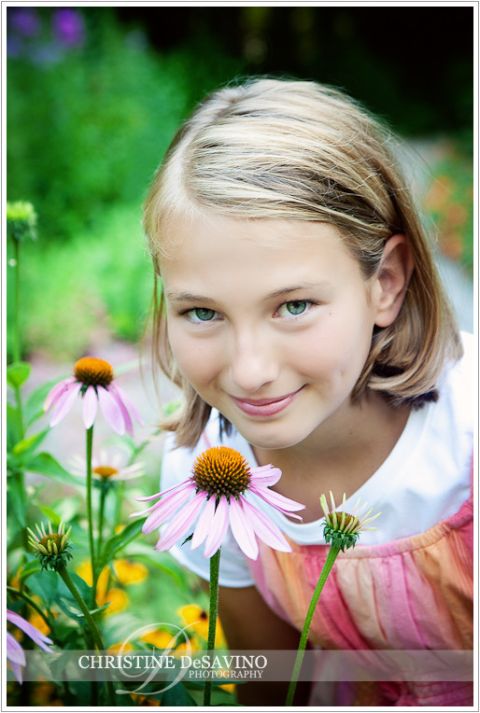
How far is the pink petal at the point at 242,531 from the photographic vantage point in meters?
0.66

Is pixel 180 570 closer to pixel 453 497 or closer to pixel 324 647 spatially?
pixel 324 647

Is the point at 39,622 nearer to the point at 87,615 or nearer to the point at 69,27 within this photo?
the point at 87,615

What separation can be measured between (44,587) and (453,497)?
433mm

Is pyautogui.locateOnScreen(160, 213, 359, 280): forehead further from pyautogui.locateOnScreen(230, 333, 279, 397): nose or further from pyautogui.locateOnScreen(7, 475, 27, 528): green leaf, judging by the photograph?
pyautogui.locateOnScreen(7, 475, 27, 528): green leaf

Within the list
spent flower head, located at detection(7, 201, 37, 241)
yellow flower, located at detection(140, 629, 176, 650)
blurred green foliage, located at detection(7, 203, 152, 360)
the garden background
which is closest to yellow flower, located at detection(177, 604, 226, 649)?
yellow flower, located at detection(140, 629, 176, 650)

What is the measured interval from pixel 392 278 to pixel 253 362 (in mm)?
232

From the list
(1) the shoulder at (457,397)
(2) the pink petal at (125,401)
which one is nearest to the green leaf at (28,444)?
(2) the pink petal at (125,401)

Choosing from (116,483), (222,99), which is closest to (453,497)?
(116,483)

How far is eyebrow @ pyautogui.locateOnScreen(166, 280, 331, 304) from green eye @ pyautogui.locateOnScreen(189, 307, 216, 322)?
14 millimetres

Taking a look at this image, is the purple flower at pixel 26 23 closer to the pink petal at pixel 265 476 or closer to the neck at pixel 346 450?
the neck at pixel 346 450

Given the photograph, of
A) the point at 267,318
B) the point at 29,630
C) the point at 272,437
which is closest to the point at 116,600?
the point at 29,630

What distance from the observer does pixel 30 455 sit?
95 cm

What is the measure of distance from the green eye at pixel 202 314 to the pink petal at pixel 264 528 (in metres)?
0.16

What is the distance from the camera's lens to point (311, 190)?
2.40ft
